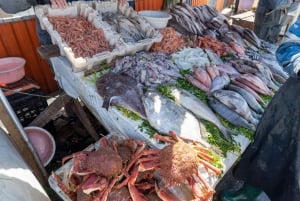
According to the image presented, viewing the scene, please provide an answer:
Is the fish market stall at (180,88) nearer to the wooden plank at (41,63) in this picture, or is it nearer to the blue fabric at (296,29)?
the blue fabric at (296,29)

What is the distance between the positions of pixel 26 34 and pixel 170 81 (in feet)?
10.9

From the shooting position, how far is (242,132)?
2514mm

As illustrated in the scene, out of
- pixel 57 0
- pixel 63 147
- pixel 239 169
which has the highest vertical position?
pixel 57 0

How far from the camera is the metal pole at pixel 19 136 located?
250 centimetres

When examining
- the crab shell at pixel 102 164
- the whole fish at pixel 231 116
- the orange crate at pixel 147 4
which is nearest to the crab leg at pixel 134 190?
the crab shell at pixel 102 164

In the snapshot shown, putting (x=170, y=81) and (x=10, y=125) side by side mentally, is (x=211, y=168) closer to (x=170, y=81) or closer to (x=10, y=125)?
(x=170, y=81)

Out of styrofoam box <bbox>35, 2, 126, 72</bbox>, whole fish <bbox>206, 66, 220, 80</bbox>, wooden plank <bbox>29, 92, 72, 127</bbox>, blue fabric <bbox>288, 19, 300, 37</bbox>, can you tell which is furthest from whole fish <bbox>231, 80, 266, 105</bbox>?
wooden plank <bbox>29, 92, 72, 127</bbox>

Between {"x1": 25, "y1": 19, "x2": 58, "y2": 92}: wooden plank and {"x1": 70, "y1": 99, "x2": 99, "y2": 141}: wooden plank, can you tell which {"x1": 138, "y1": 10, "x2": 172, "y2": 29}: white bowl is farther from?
{"x1": 25, "y1": 19, "x2": 58, "y2": 92}: wooden plank

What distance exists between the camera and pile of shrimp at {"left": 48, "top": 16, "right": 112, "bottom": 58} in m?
3.00

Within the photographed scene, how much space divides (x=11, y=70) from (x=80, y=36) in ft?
4.60

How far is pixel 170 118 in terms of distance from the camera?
2.34 meters

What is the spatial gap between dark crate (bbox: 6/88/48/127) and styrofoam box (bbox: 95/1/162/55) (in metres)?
1.68

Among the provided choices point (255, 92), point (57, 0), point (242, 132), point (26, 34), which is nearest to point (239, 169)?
point (242, 132)

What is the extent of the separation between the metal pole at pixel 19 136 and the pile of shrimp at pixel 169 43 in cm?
206
